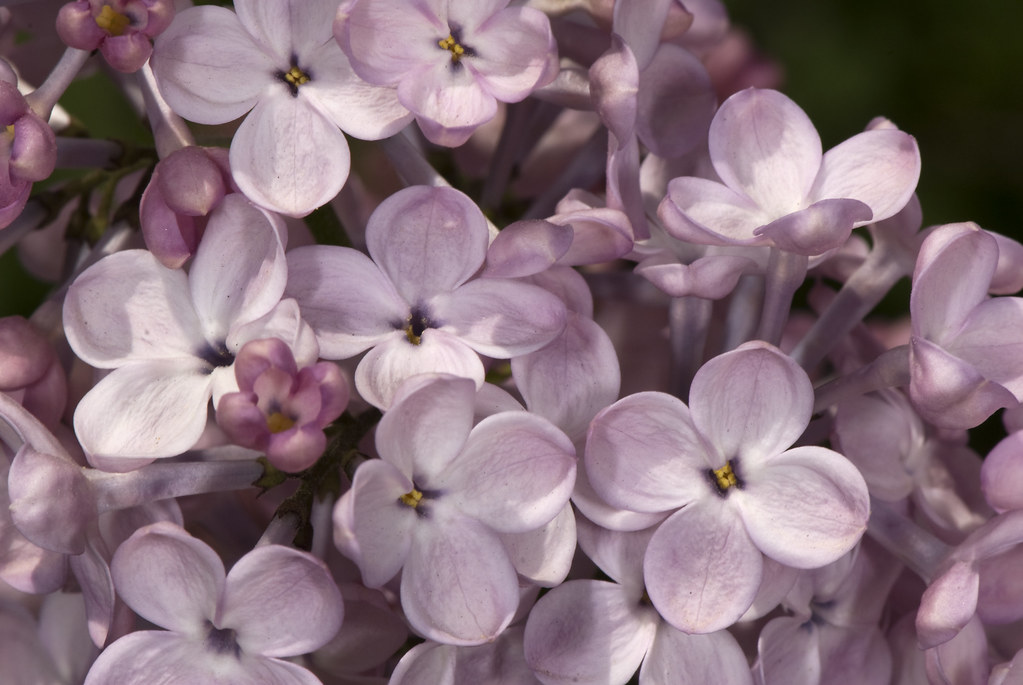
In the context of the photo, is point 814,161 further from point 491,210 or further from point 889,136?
point 491,210

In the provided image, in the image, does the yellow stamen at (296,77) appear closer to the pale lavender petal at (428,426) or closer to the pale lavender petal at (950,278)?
the pale lavender petal at (428,426)

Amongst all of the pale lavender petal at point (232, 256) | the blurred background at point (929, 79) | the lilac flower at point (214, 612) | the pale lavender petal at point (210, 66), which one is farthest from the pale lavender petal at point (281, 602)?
the blurred background at point (929, 79)

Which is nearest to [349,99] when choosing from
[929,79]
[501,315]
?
[501,315]

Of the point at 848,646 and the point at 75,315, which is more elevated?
the point at 75,315

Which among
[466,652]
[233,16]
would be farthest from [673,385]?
[233,16]

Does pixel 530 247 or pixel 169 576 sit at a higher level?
pixel 530 247

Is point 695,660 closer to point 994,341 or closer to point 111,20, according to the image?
point 994,341
